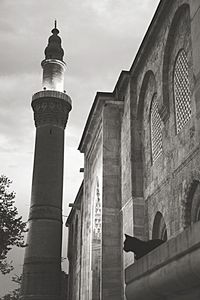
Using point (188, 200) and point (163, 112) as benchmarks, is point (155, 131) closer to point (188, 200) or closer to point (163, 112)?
point (163, 112)

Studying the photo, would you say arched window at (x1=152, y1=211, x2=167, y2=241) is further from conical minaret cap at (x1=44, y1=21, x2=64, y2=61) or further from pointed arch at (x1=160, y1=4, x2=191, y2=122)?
conical minaret cap at (x1=44, y1=21, x2=64, y2=61)

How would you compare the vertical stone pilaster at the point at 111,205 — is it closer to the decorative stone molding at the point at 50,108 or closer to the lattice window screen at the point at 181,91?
the lattice window screen at the point at 181,91

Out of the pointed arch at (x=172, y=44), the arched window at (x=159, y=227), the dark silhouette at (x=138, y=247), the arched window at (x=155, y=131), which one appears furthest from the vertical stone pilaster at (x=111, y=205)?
the dark silhouette at (x=138, y=247)

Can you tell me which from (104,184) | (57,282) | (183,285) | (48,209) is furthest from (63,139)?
(183,285)

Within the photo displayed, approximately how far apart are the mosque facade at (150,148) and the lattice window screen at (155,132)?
2 cm

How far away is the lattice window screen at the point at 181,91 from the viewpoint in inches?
341

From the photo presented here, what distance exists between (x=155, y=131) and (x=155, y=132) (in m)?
0.03

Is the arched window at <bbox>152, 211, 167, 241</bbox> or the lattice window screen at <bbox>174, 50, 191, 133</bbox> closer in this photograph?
the lattice window screen at <bbox>174, 50, 191, 133</bbox>

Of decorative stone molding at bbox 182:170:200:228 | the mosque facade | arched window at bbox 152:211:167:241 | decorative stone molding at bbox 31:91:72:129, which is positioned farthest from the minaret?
decorative stone molding at bbox 182:170:200:228

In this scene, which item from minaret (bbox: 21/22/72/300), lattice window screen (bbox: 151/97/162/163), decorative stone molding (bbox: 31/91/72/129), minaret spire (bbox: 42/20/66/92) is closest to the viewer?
lattice window screen (bbox: 151/97/162/163)

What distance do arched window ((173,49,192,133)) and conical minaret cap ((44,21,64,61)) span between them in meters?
15.0

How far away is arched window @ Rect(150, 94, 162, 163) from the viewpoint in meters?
10.3

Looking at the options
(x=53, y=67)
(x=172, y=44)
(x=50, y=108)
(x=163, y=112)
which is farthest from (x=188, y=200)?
(x=53, y=67)

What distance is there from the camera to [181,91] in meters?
9.05
